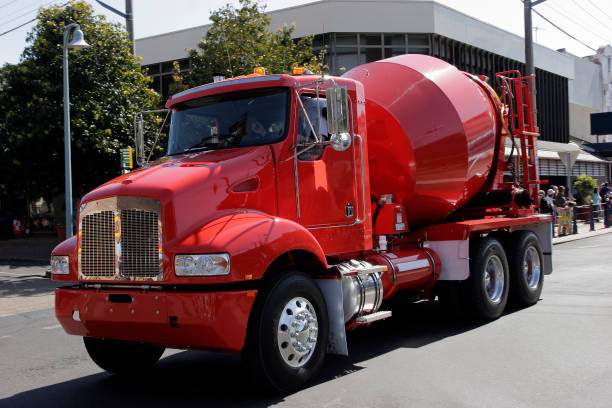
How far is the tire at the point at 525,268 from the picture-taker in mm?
9805

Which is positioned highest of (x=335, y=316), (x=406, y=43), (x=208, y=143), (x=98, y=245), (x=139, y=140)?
(x=406, y=43)

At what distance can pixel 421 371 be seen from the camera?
6332mm

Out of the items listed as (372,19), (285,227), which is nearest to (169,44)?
(372,19)

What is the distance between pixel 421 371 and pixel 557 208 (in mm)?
21418

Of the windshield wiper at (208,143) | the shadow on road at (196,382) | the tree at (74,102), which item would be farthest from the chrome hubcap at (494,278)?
the tree at (74,102)

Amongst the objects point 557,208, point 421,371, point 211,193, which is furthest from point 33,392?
point 557,208

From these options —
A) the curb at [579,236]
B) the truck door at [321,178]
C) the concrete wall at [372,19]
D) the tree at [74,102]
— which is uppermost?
the concrete wall at [372,19]

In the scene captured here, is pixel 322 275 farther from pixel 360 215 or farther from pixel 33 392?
pixel 33 392

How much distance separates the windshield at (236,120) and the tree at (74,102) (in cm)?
1295

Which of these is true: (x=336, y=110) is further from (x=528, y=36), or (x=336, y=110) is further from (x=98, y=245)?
(x=528, y=36)

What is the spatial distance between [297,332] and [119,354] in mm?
1941

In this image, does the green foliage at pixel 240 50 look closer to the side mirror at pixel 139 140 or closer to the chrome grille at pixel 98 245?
the side mirror at pixel 139 140

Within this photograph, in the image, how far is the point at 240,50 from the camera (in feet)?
63.6

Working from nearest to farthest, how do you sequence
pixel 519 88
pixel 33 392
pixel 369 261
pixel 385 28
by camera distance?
pixel 33 392 < pixel 369 261 < pixel 519 88 < pixel 385 28
